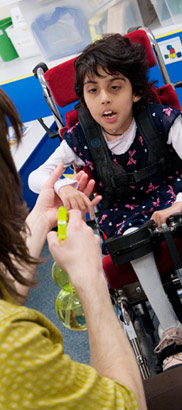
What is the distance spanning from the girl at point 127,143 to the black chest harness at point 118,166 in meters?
0.01

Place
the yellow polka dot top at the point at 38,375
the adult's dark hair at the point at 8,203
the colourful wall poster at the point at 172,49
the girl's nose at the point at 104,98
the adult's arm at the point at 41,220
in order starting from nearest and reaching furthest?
the yellow polka dot top at the point at 38,375
the adult's dark hair at the point at 8,203
the adult's arm at the point at 41,220
the girl's nose at the point at 104,98
the colourful wall poster at the point at 172,49

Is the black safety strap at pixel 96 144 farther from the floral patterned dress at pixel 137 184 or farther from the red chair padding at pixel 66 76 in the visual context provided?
the red chair padding at pixel 66 76

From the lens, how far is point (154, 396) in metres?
1.06

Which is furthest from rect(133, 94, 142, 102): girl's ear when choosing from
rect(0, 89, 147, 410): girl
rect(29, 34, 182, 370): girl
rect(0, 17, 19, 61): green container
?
rect(0, 17, 19, 61): green container

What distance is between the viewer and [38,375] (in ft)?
2.25

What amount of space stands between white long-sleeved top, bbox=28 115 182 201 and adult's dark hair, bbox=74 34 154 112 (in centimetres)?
13

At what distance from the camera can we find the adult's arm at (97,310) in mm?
862

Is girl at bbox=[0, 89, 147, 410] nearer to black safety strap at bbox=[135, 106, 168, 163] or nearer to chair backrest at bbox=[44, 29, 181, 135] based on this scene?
black safety strap at bbox=[135, 106, 168, 163]

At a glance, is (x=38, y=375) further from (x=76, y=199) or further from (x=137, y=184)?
(x=137, y=184)

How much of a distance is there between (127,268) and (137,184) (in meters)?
0.35

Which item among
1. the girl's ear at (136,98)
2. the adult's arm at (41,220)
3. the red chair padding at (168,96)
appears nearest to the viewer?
the adult's arm at (41,220)

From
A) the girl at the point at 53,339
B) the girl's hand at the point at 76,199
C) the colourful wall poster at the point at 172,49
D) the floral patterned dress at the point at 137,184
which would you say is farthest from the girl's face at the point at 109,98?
the colourful wall poster at the point at 172,49

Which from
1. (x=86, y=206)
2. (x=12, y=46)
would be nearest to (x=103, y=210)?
(x=86, y=206)

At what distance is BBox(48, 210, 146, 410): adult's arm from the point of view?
862 millimetres
